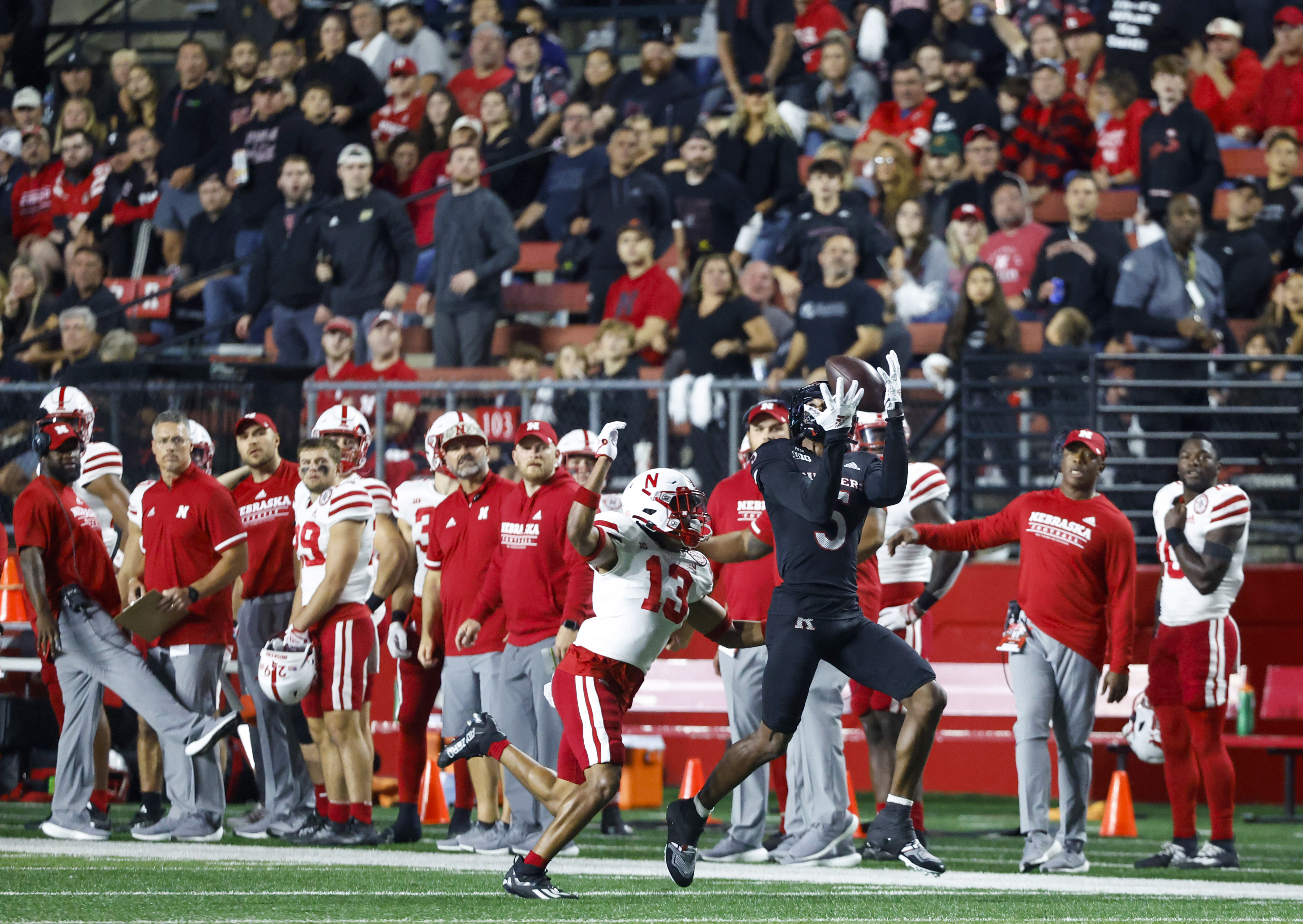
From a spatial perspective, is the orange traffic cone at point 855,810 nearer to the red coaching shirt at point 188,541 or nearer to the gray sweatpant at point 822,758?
the gray sweatpant at point 822,758

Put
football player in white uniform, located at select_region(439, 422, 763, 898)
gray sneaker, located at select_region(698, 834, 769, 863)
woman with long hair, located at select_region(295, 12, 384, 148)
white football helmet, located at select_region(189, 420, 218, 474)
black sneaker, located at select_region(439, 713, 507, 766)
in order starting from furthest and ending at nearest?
woman with long hair, located at select_region(295, 12, 384, 148) < white football helmet, located at select_region(189, 420, 218, 474) < gray sneaker, located at select_region(698, 834, 769, 863) < black sneaker, located at select_region(439, 713, 507, 766) < football player in white uniform, located at select_region(439, 422, 763, 898)

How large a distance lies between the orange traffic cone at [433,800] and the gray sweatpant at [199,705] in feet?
4.87

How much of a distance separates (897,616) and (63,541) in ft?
14.6

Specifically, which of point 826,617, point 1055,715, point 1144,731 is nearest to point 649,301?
point 1144,731

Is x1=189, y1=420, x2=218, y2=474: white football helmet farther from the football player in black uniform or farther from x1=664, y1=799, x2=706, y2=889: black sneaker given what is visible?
x1=664, y1=799, x2=706, y2=889: black sneaker

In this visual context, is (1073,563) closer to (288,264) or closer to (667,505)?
(667,505)

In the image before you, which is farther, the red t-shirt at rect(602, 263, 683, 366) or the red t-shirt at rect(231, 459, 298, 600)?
the red t-shirt at rect(602, 263, 683, 366)

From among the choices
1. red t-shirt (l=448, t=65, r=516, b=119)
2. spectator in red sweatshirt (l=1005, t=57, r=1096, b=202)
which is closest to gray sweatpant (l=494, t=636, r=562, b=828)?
spectator in red sweatshirt (l=1005, t=57, r=1096, b=202)

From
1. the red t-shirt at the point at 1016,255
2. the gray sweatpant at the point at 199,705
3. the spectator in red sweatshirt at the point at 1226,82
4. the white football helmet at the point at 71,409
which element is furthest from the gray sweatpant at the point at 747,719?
the spectator in red sweatshirt at the point at 1226,82

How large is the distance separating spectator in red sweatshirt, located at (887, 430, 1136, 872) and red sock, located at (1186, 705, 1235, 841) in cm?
71

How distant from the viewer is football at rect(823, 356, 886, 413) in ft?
27.2

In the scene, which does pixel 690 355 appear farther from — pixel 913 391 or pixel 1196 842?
pixel 1196 842

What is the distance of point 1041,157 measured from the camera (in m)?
16.2

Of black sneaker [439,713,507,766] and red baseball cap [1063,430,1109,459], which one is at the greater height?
red baseball cap [1063,430,1109,459]
